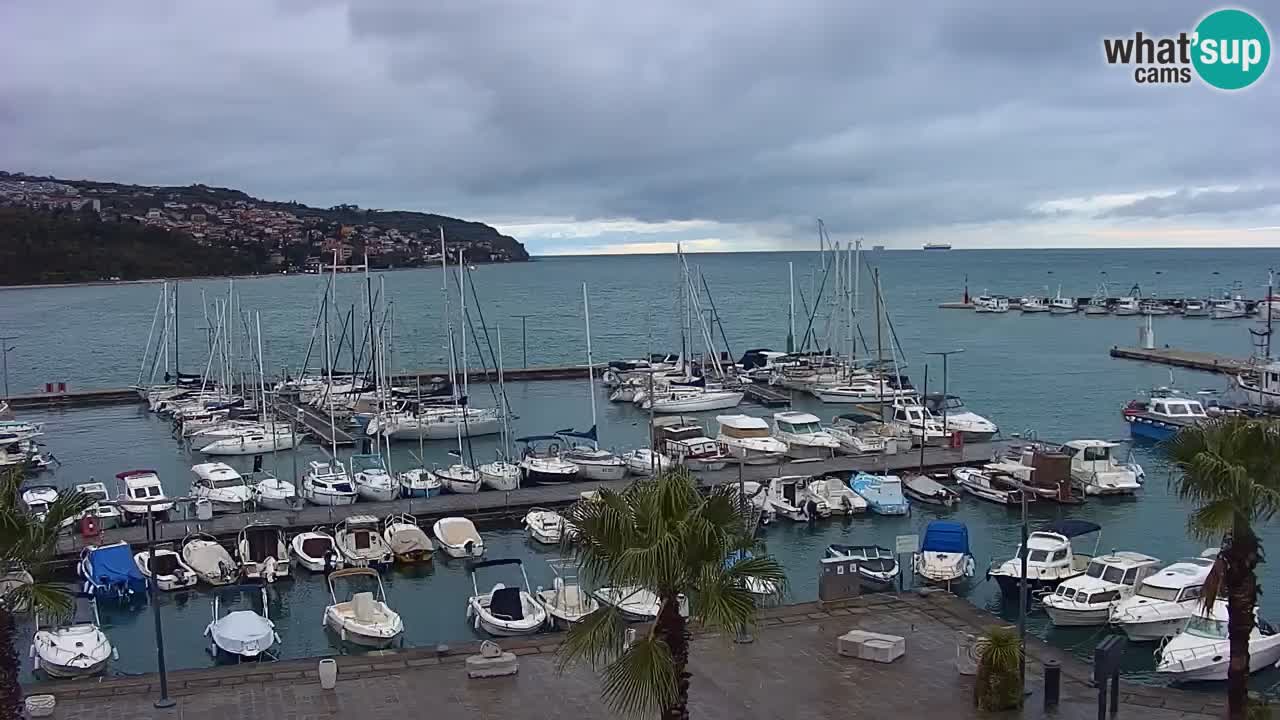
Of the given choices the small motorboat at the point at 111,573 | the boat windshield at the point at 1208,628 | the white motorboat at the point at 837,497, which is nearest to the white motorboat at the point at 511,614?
the small motorboat at the point at 111,573

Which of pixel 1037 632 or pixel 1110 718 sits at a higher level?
pixel 1110 718

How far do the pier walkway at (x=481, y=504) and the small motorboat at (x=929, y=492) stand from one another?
6.51ft

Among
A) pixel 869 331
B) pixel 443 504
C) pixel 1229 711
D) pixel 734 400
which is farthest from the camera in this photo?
pixel 869 331

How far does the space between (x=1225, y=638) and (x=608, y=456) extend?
2462 cm

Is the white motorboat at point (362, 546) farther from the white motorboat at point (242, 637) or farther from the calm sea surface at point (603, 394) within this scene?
the white motorboat at point (242, 637)

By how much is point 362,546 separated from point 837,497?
50.1 feet

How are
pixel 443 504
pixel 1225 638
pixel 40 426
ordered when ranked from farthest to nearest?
pixel 40 426
pixel 443 504
pixel 1225 638

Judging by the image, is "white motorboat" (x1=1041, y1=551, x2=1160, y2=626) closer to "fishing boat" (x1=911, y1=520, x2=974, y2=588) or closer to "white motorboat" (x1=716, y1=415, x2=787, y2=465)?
"fishing boat" (x1=911, y1=520, x2=974, y2=588)

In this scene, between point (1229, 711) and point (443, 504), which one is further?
point (443, 504)

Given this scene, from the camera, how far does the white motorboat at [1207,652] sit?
1855 cm

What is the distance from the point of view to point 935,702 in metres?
15.5

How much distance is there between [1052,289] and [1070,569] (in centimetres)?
18328

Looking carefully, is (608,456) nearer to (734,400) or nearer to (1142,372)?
(734,400)

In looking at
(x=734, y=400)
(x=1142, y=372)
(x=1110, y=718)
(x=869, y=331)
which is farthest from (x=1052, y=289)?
Answer: (x=1110, y=718)
